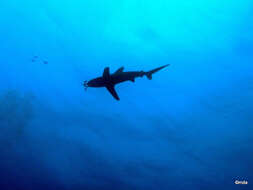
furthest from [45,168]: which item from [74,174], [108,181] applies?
[108,181]

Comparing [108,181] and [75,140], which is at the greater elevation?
[75,140]

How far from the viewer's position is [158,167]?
56.2 metres

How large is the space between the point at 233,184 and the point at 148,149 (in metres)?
24.3

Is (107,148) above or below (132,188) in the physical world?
above

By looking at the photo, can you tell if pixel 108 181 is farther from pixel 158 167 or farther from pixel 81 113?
pixel 81 113

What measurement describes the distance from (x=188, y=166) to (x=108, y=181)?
22820 millimetres

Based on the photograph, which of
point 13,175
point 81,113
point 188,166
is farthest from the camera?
point 13,175

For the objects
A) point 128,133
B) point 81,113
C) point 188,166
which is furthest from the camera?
point 188,166

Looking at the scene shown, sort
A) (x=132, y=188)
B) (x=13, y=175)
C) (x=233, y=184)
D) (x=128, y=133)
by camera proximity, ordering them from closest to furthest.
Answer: (x=128, y=133), (x=233, y=184), (x=132, y=188), (x=13, y=175)

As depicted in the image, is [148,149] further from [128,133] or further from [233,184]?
[233,184]

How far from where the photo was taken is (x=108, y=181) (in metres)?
64.4

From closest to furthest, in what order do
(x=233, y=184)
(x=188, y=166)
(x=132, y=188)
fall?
(x=188, y=166) < (x=233, y=184) < (x=132, y=188)

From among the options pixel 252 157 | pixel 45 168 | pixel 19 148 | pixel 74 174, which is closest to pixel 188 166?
pixel 252 157

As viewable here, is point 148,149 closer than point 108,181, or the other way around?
point 148,149
